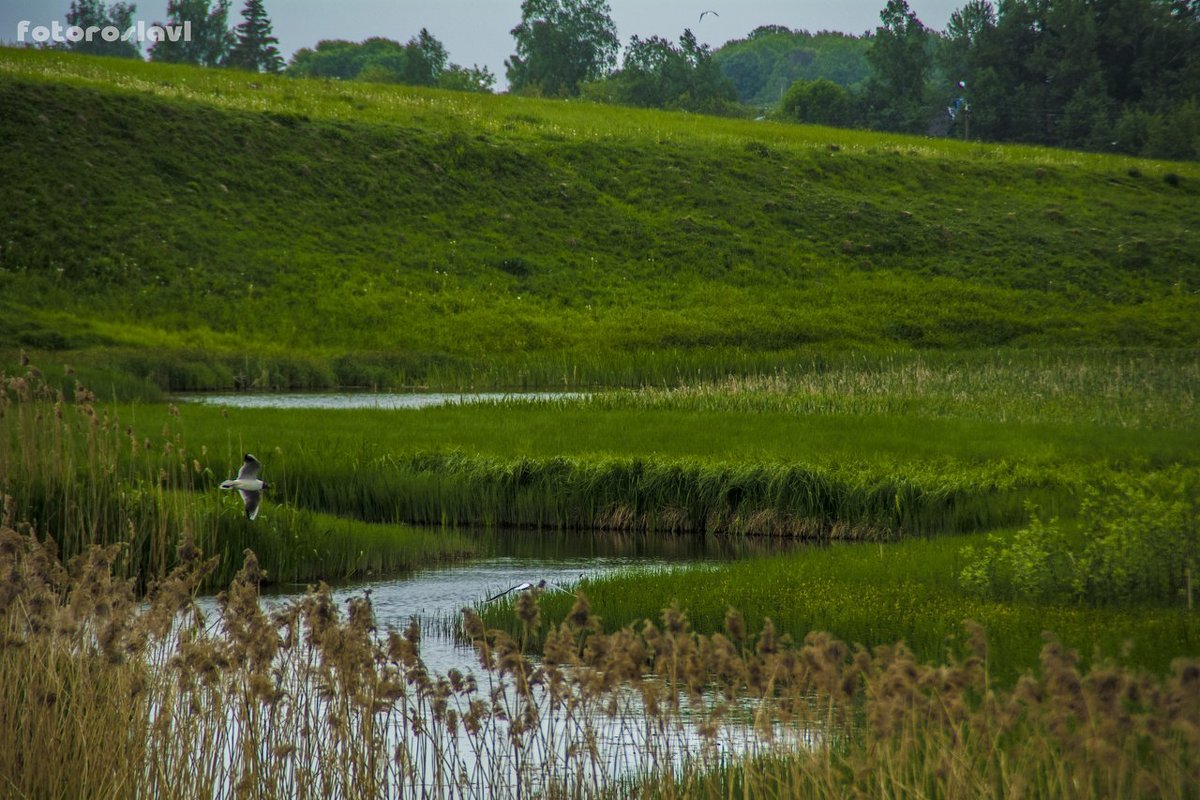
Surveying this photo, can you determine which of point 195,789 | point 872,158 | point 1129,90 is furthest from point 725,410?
point 1129,90

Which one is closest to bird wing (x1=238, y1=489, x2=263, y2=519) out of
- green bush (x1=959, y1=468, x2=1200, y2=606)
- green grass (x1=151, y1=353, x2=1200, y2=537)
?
green grass (x1=151, y1=353, x2=1200, y2=537)

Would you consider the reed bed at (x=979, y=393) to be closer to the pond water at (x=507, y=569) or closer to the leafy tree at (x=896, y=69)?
the pond water at (x=507, y=569)

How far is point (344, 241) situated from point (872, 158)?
3219cm

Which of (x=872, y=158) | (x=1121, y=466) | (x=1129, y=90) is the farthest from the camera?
(x=1129, y=90)

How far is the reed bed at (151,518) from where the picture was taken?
37.4 ft

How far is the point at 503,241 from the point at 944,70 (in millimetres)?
77483

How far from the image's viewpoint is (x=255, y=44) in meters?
127

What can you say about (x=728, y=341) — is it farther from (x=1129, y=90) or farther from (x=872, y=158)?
(x=1129, y=90)

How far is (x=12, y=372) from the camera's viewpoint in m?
25.0

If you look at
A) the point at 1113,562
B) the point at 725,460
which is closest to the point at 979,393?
the point at 725,460

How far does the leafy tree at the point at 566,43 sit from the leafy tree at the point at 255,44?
24615mm

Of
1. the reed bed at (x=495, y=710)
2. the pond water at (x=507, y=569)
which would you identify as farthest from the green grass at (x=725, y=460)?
the reed bed at (x=495, y=710)

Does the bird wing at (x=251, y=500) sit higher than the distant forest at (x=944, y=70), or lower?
lower

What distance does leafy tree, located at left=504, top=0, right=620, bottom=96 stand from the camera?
13325 centimetres
